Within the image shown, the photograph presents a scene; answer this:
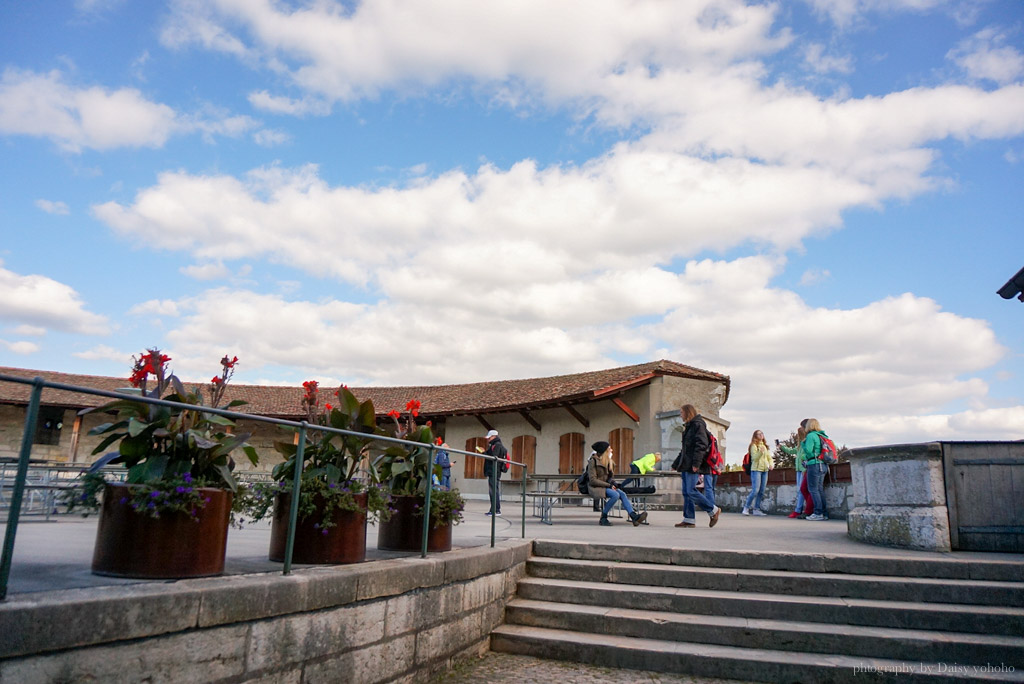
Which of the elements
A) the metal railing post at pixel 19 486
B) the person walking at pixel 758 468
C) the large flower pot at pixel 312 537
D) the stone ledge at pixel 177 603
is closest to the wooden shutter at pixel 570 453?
the person walking at pixel 758 468

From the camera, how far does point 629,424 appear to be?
17.5 meters

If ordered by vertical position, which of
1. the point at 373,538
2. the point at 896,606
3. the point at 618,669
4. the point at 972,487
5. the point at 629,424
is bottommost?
the point at 618,669

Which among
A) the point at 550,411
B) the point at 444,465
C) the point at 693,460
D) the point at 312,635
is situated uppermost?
the point at 550,411

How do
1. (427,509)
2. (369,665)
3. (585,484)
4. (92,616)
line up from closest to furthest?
(92,616)
(369,665)
(427,509)
(585,484)

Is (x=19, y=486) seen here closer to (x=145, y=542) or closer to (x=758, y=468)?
(x=145, y=542)

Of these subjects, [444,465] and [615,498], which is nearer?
[444,465]

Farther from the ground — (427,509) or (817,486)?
(817,486)

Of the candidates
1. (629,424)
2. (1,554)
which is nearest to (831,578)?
(1,554)

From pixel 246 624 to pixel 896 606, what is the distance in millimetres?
4352

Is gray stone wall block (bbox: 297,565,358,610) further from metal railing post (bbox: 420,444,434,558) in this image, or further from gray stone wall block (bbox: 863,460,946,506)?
gray stone wall block (bbox: 863,460,946,506)

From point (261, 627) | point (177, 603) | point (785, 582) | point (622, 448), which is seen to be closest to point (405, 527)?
point (261, 627)

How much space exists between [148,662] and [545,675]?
2817 mm

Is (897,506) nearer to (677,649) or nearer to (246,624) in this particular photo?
(677,649)

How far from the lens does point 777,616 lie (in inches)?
202
